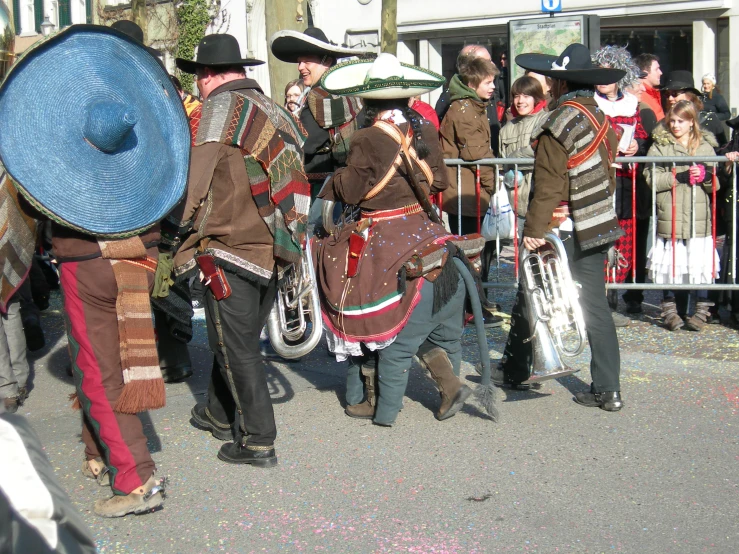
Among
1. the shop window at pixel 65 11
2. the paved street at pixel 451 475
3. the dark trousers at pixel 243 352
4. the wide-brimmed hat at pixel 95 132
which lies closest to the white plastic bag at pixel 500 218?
the paved street at pixel 451 475

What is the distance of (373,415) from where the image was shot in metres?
5.41

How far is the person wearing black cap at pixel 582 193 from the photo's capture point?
5238 mm

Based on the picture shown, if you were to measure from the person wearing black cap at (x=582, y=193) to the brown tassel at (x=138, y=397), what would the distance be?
222 centimetres

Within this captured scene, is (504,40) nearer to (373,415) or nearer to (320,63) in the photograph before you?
(320,63)

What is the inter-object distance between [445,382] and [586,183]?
1298 mm

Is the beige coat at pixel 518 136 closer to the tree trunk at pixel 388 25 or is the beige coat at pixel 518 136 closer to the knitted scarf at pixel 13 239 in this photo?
the tree trunk at pixel 388 25

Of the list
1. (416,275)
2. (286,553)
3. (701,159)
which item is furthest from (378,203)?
(701,159)

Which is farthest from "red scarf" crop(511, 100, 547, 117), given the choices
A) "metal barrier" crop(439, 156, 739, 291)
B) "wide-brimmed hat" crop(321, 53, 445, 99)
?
"wide-brimmed hat" crop(321, 53, 445, 99)

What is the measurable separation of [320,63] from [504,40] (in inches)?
482

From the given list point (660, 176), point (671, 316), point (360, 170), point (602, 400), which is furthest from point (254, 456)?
point (660, 176)

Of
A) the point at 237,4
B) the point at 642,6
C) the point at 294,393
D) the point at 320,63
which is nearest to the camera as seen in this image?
the point at 294,393

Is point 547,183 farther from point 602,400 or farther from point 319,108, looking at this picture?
point 319,108

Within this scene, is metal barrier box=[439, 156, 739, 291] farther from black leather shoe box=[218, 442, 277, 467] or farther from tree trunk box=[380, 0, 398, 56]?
tree trunk box=[380, 0, 398, 56]

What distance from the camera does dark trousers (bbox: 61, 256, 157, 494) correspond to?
160 inches
